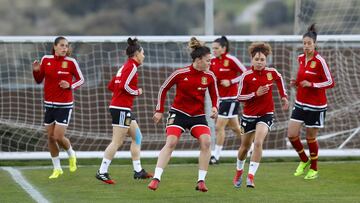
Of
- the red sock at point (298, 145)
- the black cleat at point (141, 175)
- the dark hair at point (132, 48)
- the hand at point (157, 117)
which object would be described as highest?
the dark hair at point (132, 48)

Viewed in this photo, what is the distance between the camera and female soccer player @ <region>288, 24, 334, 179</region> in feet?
57.0

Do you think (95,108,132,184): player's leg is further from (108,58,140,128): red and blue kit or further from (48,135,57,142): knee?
(48,135,57,142): knee

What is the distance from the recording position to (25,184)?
16906 millimetres

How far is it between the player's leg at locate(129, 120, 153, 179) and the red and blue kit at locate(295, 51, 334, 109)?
8.24 ft

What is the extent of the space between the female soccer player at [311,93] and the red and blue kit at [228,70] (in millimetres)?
2116

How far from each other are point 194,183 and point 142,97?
5.41 meters

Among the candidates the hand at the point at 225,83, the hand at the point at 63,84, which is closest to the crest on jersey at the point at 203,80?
the hand at the point at 63,84

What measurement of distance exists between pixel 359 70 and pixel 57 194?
25.9ft

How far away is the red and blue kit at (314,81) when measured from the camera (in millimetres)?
17359

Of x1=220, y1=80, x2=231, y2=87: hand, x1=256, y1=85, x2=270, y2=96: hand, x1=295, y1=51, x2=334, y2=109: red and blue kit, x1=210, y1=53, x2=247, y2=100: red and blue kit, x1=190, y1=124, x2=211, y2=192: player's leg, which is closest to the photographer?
x1=190, y1=124, x2=211, y2=192: player's leg

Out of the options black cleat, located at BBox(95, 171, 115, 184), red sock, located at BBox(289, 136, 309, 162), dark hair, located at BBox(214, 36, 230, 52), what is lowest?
black cleat, located at BBox(95, 171, 115, 184)

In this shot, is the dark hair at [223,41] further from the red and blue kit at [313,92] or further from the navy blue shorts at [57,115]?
the navy blue shorts at [57,115]

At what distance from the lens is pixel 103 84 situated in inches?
878

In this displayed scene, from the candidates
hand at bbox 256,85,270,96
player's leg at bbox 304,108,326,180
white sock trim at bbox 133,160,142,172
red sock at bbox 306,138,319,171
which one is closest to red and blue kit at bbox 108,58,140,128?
white sock trim at bbox 133,160,142,172
